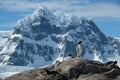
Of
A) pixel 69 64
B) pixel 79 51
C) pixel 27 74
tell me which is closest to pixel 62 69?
pixel 69 64

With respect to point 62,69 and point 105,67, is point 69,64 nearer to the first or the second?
point 62,69

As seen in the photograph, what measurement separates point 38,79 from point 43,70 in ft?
7.81

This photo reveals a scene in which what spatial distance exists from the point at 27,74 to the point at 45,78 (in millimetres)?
3030

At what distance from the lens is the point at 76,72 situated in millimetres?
58219

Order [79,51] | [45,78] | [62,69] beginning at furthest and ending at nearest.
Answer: [79,51] → [62,69] → [45,78]

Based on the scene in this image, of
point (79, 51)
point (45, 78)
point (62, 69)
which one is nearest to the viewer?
point (45, 78)

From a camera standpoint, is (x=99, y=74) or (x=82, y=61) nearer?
(x=99, y=74)

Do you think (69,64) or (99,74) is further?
(69,64)

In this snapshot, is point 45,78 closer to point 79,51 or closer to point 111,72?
point 111,72

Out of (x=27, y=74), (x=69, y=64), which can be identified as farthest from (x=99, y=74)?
(x=27, y=74)

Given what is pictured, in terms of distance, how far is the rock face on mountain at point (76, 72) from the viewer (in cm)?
5584

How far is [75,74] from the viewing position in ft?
190

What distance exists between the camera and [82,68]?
193 ft

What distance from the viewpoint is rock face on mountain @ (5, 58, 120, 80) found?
183 feet
